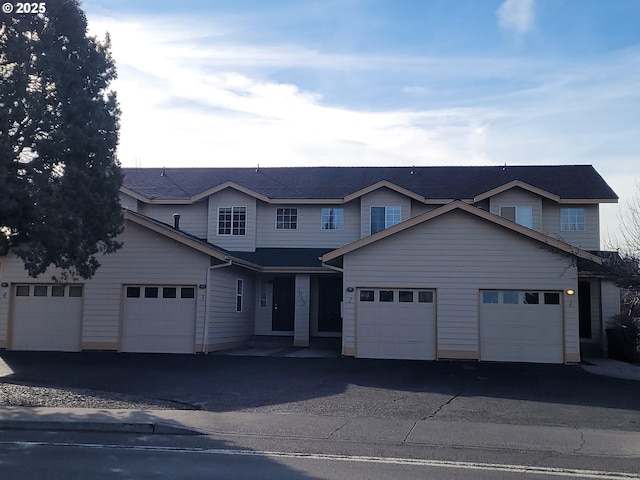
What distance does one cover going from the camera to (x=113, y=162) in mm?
Result: 17953

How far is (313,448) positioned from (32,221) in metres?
9.27

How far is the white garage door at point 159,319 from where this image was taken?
21922 mm

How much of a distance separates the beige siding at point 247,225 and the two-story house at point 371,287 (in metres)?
0.08

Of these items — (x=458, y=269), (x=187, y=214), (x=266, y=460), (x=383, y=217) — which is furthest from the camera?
(x=187, y=214)

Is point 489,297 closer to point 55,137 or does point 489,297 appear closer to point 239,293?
point 239,293

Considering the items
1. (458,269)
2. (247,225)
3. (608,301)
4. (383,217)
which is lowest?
(608,301)

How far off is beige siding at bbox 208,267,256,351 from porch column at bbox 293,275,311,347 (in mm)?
2020

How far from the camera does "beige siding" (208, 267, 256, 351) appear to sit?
22.2 metres

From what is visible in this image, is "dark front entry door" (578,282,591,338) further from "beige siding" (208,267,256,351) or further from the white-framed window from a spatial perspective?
"beige siding" (208,267,256,351)

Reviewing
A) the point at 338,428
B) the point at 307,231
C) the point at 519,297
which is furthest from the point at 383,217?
the point at 338,428

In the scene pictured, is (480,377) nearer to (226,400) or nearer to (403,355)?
(403,355)

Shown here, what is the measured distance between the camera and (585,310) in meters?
25.0

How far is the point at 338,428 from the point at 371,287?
10470 mm

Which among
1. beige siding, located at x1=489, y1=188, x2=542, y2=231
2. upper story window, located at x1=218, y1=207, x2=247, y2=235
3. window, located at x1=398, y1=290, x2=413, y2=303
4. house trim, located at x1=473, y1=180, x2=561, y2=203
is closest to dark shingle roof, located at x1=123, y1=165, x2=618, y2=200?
house trim, located at x1=473, y1=180, x2=561, y2=203
